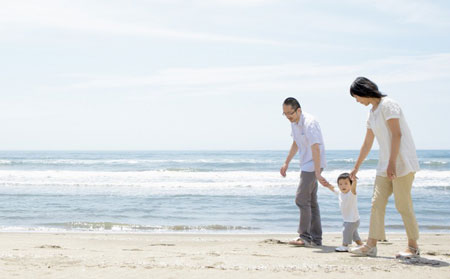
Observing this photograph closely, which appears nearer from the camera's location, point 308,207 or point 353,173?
point 353,173

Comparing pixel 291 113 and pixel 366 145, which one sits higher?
pixel 291 113

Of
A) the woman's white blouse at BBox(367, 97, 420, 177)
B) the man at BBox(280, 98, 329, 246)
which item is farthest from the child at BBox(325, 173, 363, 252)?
A: the woman's white blouse at BBox(367, 97, 420, 177)

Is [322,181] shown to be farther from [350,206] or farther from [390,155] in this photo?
[390,155]

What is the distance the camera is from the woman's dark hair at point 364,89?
4.42 m

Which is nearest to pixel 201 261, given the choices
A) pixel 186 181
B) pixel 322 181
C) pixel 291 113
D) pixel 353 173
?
pixel 322 181

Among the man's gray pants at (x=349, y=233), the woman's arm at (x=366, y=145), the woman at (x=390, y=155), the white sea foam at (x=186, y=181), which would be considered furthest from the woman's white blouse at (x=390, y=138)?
the white sea foam at (x=186, y=181)

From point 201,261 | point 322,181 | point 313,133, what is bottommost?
point 201,261

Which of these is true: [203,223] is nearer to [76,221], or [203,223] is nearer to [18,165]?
[76,221]

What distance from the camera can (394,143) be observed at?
4.28m

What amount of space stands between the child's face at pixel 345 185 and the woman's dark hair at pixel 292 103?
0.90 m

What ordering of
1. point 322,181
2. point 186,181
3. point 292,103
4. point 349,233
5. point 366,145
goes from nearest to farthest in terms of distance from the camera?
point 366,145
point 322,181
point 349,233
point 292,103
point 186,181

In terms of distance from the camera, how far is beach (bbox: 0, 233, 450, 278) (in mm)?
3910

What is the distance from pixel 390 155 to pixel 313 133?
1159 mm

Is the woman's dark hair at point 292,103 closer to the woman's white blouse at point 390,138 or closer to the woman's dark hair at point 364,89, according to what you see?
the woman's dark hair at point 364,89
